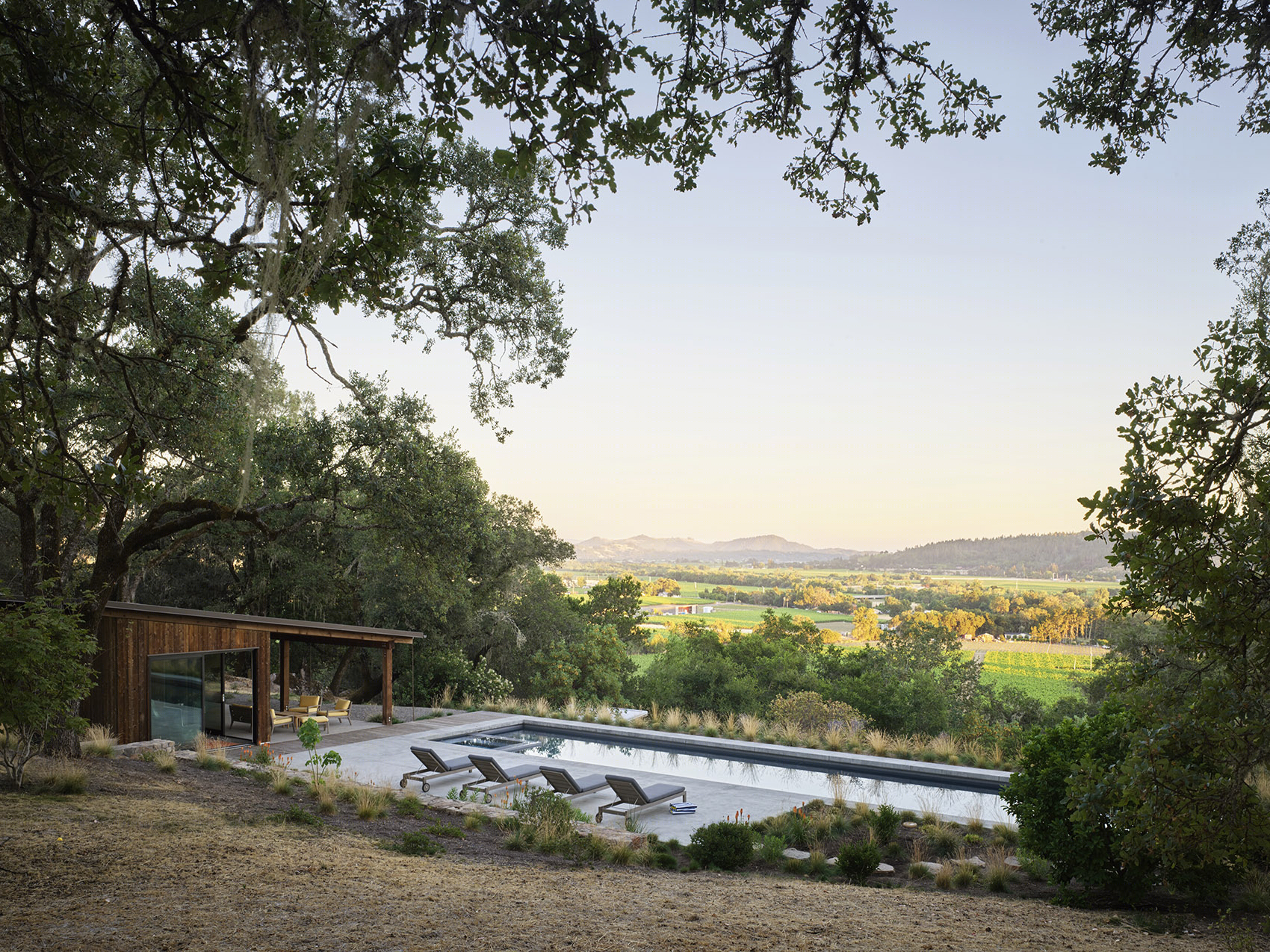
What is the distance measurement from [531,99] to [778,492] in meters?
89.5

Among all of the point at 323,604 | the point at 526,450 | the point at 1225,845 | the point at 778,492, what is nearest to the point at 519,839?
the point at 1225,845

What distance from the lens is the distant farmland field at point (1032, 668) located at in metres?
33.1

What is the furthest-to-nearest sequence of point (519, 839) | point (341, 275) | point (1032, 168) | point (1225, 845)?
point (1032, 168) → point (519, 839) → point (341, 275) → point (1225, 845)

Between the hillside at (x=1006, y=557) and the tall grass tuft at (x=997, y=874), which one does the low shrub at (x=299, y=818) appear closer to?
the tall grass tuft at (x=997, y=874)

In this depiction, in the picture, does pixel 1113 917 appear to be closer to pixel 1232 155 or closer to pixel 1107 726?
pixel 1107 726

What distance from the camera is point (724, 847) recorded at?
26.0 ft

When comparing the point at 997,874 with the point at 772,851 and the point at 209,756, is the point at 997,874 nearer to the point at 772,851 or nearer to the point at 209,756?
the point at 772,851

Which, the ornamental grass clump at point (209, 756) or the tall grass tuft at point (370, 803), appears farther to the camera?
the ornamental grass clump at point (209, 756)

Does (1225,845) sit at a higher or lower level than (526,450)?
lower

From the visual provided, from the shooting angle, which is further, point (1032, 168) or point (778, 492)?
point (778, 492)

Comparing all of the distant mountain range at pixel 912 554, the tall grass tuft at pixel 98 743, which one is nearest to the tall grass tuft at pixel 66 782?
the tall grass tuft at pixel 98 743

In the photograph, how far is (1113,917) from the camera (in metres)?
5.96

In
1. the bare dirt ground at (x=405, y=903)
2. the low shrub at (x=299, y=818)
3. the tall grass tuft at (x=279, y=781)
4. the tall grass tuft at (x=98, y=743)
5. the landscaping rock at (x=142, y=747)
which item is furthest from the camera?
the landscaping rock at (x=142, y=747)

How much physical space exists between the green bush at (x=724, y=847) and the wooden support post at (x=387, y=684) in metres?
10.6
